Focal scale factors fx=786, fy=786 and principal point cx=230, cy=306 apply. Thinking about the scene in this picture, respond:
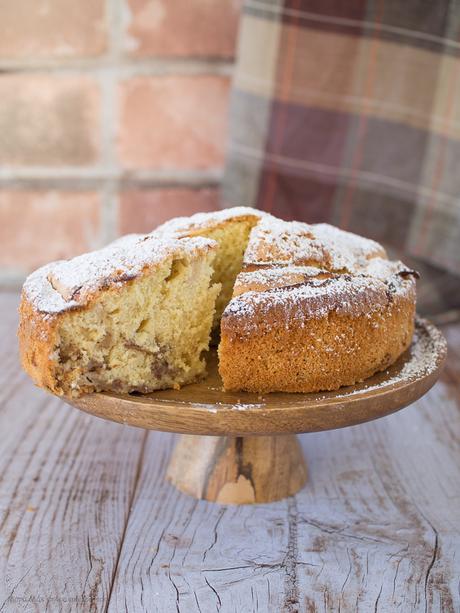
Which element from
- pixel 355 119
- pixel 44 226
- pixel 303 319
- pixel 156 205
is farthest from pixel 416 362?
pixel 44 226

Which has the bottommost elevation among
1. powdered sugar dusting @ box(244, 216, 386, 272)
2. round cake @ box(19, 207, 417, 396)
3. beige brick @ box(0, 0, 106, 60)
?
round cake @ box(19, 207, 417, 396)

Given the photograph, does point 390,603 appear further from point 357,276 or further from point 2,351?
point 2,351

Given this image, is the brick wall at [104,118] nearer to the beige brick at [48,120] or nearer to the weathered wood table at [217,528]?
the beige brick at [48,120]

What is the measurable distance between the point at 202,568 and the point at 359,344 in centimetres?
48

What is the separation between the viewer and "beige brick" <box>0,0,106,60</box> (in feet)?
7.95

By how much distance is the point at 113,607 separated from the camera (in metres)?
1.22

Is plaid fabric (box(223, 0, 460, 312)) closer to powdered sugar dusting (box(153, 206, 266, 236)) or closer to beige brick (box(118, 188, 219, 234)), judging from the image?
beige brick (box(118, 188, 219, 234))

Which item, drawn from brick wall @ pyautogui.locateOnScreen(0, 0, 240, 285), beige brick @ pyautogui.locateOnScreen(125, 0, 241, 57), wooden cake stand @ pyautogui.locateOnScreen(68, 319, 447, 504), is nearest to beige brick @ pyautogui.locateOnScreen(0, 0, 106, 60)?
brick wall @ pyautogui.locateOnScreen(0, 0, 240, 285)

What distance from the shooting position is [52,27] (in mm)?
2438

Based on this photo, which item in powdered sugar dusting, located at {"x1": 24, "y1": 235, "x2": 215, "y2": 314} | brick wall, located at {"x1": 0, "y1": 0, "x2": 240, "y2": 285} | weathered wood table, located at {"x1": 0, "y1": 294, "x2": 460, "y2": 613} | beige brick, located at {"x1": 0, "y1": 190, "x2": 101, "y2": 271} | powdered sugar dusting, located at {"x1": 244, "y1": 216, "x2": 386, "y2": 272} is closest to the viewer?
weathered wood table, located at {"x1": 0, "y1": 294, "x2": 460, "y2": 613}

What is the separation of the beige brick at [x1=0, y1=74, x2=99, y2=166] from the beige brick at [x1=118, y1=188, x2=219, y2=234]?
7.7 inches

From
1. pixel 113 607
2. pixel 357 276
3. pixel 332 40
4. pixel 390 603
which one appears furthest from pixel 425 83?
pixel 113 607

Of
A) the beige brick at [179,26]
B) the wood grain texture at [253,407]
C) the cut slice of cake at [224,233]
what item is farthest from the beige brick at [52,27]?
the wood grain texture at [253,407]

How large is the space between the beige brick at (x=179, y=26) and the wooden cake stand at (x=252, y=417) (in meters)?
1.27
